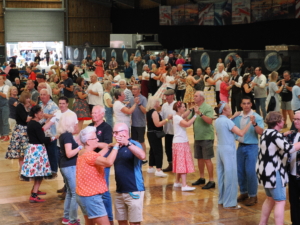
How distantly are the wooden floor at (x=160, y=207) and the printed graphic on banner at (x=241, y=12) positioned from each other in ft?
53.2

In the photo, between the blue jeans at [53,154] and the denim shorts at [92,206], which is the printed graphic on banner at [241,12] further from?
the denim shorts at [92,206]

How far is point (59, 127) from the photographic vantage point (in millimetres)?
6035

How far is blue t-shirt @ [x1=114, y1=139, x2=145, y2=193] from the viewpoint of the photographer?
5.10 meters

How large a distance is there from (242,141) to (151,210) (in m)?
1.63

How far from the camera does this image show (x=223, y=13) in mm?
25203

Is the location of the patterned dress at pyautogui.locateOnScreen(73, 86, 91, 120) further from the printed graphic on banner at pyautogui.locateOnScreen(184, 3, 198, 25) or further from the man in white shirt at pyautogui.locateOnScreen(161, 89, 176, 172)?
the printed graphic on banner at pyautogui.locateOnScreen(184, 3, 198, 25)

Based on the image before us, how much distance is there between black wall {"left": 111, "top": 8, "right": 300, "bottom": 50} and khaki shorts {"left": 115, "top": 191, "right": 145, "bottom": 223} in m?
18.0

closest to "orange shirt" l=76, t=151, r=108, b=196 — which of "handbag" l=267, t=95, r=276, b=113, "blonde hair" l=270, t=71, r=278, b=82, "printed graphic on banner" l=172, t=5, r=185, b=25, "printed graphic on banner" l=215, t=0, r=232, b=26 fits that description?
"handbag" l=267, t=95, r=276, b=113

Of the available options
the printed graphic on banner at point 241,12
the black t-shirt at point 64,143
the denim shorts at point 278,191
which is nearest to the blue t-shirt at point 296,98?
the denim shorts at point 278,191

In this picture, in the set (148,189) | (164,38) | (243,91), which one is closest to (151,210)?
(148,189)

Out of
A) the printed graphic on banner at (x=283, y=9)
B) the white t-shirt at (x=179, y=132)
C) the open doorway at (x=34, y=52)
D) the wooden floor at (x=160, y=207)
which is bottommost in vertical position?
the wooden floor at (x=160, y=207)

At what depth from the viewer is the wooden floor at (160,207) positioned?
261 inches

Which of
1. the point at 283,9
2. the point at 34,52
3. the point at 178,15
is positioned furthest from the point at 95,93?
the point at 34,52

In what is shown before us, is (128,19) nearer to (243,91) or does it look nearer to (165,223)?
(243,91)
